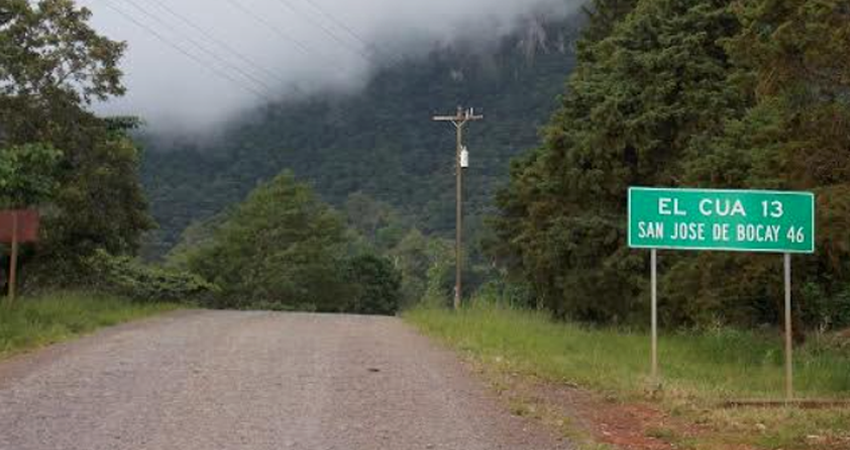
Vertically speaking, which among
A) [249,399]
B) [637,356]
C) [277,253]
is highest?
[277,253]

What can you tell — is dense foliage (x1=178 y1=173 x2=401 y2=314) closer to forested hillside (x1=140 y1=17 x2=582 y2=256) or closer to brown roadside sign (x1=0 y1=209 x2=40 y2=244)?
forested hillside (x1=140 y1=17 x2=582 y2=256)

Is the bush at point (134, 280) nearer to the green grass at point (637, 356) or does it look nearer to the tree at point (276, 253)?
the green grass at point (637, 356)

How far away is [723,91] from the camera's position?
87.9ft

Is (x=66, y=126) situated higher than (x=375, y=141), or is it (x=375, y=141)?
(x=375, y=141)

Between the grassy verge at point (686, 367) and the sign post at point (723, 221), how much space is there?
3.62ft

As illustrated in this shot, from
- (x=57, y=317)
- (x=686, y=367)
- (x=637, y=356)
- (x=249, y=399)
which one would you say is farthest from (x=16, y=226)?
(x=686, y=367)

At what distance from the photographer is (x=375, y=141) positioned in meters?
115

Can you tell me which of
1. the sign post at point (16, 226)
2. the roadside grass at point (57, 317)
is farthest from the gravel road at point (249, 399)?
the sign post at point (16, 226)

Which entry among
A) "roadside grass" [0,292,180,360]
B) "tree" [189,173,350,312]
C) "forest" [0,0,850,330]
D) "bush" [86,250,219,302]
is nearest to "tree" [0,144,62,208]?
"forest" [0,0,850,330]

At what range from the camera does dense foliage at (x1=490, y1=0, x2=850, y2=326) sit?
15375 millimetres

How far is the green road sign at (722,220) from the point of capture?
12367mm

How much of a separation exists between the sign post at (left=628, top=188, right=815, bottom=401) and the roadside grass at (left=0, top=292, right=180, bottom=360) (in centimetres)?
904

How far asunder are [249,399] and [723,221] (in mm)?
6498

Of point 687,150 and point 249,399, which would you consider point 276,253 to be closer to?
point 687,150
